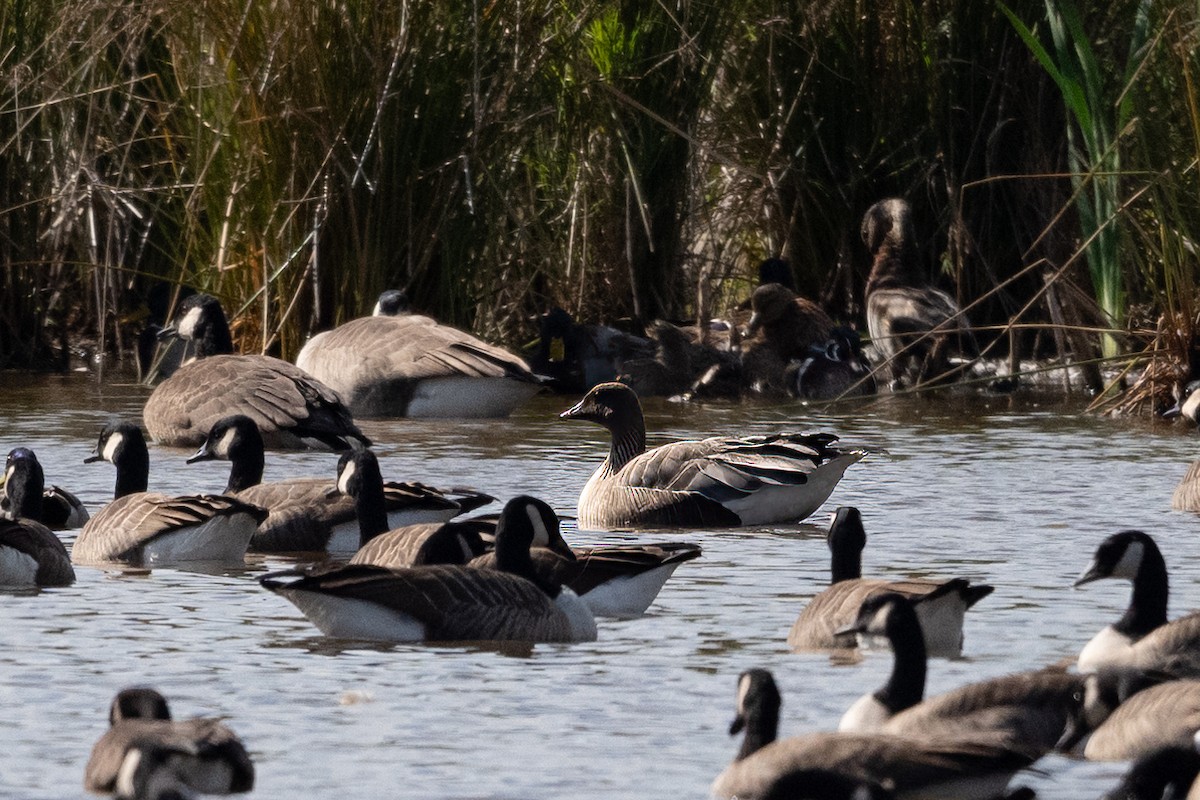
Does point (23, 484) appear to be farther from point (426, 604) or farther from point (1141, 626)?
point (1141, 626)

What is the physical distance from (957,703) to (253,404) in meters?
8.24

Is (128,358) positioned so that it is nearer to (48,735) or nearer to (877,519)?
(877,519)

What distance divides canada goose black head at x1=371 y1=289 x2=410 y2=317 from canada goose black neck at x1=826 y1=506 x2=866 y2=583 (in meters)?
7.54

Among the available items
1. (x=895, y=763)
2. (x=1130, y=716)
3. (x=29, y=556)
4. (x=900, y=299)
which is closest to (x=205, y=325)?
(x=900, y=299)

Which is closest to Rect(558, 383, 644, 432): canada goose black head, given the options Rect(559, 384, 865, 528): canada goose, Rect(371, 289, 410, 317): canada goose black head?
Rect(559, 384, 865, 528): canada goose

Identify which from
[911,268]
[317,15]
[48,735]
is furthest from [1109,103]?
[48,735]

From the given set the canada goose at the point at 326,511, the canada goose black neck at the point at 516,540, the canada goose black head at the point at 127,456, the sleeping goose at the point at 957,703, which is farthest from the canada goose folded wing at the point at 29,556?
the sleeping goose at the point at 957,703

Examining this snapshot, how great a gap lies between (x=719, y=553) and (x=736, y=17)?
27.0 ft

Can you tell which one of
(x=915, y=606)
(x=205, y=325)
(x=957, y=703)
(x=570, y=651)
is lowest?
(x=570, y=651)

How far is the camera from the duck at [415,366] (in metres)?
15.4

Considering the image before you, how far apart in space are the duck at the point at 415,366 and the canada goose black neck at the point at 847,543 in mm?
6847

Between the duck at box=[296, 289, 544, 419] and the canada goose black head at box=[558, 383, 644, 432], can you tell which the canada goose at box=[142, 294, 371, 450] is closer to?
the duck at box=[296, 289, 544, 419]

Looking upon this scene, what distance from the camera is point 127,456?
445 inches

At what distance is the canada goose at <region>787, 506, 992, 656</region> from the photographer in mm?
7668
